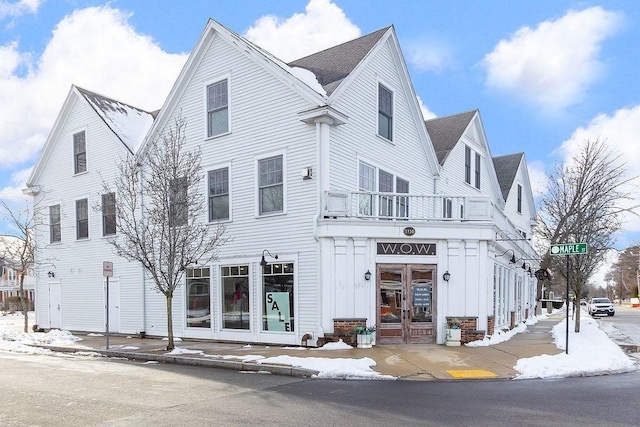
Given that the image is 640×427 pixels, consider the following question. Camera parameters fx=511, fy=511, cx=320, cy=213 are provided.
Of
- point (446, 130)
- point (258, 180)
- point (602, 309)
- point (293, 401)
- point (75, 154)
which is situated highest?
point (446, 130)

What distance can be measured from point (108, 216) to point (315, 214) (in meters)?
10.5

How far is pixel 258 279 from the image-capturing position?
1608cm

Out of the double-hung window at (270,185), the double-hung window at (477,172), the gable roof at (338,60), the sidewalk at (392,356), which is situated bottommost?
the sidewalk at (392,356)

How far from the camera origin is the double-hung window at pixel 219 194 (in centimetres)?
1730

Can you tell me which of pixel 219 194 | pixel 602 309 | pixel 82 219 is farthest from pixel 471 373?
pixel 602 309

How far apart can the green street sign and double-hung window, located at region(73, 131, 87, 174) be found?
61.5ft

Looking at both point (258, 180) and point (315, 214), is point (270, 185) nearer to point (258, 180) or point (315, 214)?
point (258, 180)

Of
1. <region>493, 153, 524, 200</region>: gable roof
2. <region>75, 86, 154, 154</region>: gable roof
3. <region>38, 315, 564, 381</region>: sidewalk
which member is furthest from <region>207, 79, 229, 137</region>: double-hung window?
<region>493, 153, 524, 200</region>: gable roof

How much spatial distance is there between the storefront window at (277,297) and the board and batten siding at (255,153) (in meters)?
0.36

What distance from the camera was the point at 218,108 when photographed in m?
17.6

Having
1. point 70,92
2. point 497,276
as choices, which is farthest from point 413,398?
point 70,92

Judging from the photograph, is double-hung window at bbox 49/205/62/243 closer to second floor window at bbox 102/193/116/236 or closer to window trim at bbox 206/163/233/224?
second floor window at bbox 102/193/116/236

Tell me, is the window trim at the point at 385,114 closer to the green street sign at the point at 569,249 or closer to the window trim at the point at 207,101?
the window trim at the point at 207,101

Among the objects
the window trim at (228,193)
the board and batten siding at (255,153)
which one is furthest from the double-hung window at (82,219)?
the window trim at (228,193)
